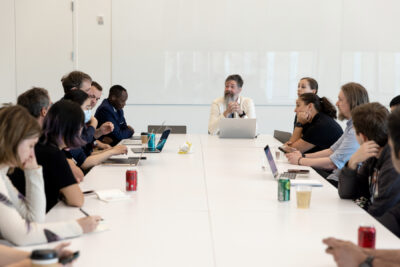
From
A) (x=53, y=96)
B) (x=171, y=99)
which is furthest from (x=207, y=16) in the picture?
(x=53, y=96)

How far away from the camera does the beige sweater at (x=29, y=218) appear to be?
218cm

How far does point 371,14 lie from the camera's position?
27.0 ft

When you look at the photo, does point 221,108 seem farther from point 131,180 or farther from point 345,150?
point 131,180

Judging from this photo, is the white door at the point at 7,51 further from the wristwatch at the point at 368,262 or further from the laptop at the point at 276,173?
the wristwatch at the point at 368,262

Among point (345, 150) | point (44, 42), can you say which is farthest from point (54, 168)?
point (44, 42)

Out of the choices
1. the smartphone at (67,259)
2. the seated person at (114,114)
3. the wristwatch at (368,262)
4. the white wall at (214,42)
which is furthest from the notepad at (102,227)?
the white wall at (214,42)

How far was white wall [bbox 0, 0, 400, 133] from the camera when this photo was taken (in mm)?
8180

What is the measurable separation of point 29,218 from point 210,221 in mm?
808

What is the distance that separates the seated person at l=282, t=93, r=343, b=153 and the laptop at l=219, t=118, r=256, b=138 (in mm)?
1022

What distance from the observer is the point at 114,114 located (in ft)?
20.4

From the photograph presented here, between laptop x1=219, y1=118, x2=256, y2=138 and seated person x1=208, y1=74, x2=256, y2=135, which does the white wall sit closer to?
seated person x1=208, y1=74, x2=256, y2=135

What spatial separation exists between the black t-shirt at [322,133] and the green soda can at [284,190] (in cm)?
220

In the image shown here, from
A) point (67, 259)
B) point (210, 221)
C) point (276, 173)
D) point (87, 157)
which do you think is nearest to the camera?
point (67, 259)

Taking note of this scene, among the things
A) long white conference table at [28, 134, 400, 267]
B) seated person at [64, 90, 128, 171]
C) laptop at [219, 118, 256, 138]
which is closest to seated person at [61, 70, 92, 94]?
seated person at [64, 90, 128, 171]
